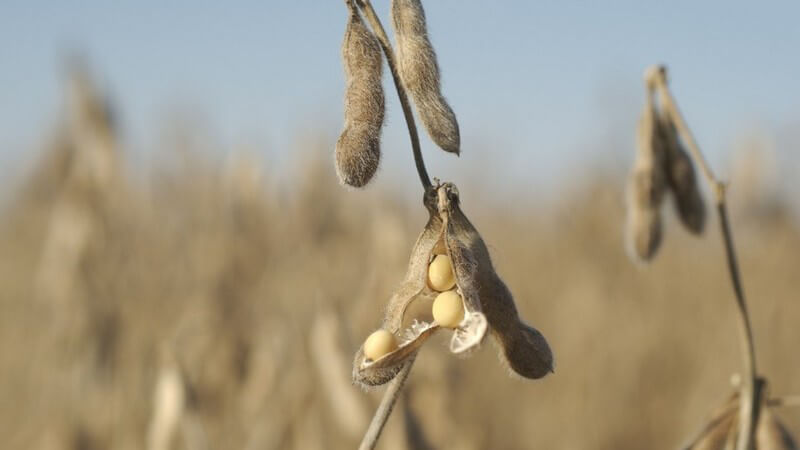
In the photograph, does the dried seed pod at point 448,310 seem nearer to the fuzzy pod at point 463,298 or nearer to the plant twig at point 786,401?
the fuzzy pod at point 463,298

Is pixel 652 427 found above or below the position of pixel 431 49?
below

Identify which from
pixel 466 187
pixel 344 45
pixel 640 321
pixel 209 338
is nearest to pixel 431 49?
pixel 344 45

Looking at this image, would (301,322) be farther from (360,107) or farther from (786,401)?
(360,107)

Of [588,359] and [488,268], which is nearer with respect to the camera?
[488,268]

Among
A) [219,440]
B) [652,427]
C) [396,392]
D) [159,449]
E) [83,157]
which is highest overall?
[83,157]

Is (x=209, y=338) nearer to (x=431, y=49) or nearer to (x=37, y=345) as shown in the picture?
(x=37, y=345)

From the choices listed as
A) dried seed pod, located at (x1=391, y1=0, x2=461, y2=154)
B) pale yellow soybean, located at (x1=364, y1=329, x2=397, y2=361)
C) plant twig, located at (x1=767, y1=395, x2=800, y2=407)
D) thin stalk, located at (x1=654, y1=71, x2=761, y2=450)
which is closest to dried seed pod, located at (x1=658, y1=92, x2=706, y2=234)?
thin stalk, located at (x1=654, y1=71, x2=761, y2=450)
